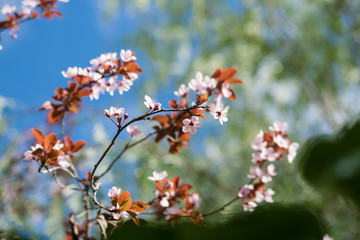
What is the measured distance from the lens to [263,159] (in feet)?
3.08

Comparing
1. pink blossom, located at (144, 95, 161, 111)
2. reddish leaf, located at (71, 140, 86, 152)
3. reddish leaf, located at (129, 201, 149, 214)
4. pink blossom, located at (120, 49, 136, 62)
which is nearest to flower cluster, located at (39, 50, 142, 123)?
pink blossom, located at (120, 49, 136, 62)

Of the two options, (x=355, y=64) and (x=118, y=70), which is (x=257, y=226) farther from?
(x=355, y=64)

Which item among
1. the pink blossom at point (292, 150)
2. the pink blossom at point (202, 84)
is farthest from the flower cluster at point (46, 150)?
the pink blossom at point (292, 150)

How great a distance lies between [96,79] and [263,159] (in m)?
0.54

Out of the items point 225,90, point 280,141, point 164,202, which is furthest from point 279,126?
point 164,202

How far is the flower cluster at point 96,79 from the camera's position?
925mm

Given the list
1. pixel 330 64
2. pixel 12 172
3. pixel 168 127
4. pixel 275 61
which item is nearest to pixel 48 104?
pixel 168 127

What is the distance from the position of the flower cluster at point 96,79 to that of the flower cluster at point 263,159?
418 mm

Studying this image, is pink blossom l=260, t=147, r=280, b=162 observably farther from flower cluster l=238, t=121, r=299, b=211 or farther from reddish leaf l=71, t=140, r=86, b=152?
reddish leaf l=71, t=140, r=86, b=152

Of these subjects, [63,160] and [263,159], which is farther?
[263,159]

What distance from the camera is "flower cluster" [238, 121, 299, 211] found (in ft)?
2.97

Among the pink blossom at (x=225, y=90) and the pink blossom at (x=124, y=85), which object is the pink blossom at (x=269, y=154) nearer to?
the pink blossom at (x=225, y=90)

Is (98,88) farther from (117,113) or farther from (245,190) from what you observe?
(245,190)

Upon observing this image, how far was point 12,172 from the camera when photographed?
93.4 inches
